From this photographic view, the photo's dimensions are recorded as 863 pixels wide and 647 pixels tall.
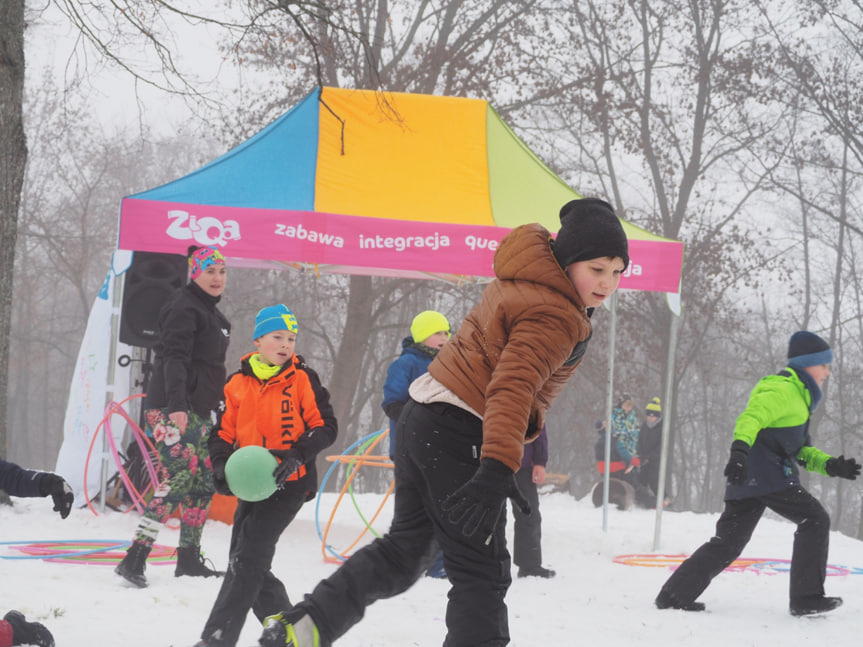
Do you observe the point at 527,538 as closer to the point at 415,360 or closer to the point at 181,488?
the point at 415,360

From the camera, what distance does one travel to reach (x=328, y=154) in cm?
831

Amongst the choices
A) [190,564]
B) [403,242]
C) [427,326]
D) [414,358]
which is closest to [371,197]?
[403,242]

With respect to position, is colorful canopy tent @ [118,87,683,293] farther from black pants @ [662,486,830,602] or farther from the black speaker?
black pants @ [662,486,830,602]

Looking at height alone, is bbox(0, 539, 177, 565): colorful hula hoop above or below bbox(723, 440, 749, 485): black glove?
below

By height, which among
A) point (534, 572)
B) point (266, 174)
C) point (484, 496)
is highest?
point (266, 174)

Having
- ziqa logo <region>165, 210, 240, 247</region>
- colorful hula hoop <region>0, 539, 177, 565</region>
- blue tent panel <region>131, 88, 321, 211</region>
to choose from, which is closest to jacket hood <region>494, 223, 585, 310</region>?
colorful hula hoop <region>0, 539, 177, 565</region>

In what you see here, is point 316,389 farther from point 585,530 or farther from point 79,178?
point 79,178

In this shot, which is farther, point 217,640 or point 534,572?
point 534,572

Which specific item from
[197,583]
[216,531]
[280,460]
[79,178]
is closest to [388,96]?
[216,531]

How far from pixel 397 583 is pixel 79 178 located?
28992 mm

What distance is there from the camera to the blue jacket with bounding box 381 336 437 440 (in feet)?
19.3

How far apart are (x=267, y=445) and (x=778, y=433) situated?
120 inches

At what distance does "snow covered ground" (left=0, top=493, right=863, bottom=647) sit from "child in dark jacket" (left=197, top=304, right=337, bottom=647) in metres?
0.50

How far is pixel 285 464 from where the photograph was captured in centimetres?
341
